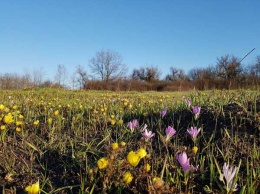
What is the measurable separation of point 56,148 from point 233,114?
1536mm

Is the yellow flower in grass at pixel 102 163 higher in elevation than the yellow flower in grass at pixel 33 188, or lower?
higher

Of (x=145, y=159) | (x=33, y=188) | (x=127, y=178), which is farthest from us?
(x=145, y=159)

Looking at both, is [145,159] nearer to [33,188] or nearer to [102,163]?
[102,163]

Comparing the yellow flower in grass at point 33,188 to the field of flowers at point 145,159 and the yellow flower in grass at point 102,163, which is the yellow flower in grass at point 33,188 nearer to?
the field of flowers at point 145,159

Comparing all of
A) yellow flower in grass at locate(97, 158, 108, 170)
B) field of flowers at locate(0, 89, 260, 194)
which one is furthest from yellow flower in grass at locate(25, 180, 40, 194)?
yellow flower in grass at locate(97, 158, 108, 170)

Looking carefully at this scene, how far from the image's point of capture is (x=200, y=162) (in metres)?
1.68

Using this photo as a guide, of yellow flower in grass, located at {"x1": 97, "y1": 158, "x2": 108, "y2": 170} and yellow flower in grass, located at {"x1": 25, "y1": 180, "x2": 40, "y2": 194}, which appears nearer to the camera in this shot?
yellow flower in grass, located at {"x1": 25, "y1": 180, "x2": 40, "y2": 194}

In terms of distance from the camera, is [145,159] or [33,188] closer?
[33,188]

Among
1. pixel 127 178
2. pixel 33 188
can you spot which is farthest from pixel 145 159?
pixel 33 188

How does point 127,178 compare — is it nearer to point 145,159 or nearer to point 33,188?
point 145,159

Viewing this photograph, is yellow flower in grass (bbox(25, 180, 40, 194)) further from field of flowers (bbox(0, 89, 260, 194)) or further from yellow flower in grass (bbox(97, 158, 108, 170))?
yellow flower in grass (bbox(97, 158, 108, 170))

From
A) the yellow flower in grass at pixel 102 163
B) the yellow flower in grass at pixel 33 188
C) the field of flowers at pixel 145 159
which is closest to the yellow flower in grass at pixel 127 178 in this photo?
the field of flowers at pixel 145 159

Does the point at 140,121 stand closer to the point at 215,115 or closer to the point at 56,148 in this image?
the point at 215,115

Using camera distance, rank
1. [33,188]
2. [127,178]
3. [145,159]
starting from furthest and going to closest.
→ [145,159] < [127,178] < [33,188]
